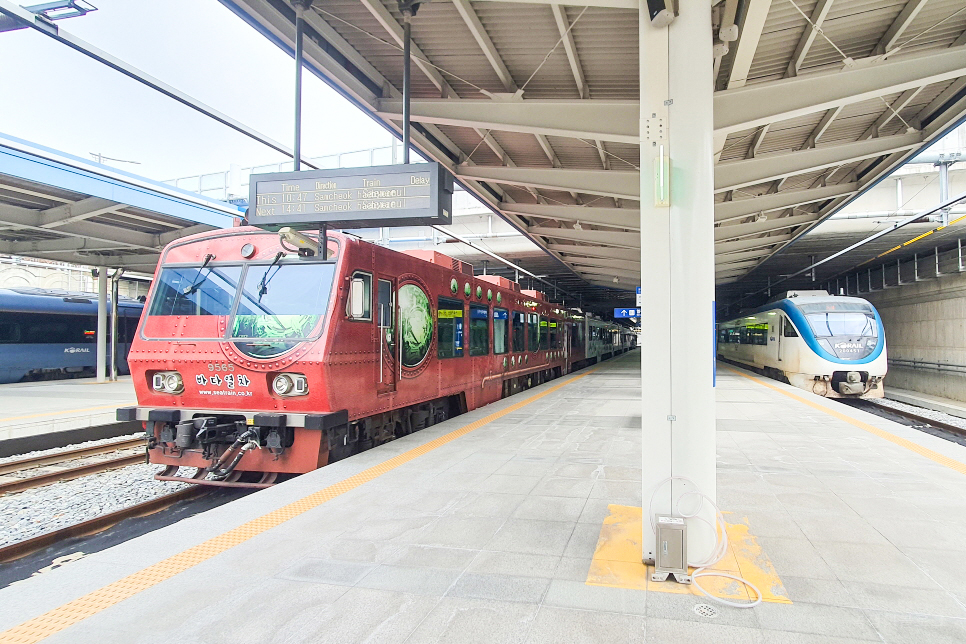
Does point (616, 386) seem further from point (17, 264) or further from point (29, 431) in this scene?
point (17, 264)

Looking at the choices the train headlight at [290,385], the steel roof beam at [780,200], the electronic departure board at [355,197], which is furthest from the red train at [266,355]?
the steel roof beam at [780,200]

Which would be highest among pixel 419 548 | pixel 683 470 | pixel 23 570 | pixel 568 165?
pixel 568 165

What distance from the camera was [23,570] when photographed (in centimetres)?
433

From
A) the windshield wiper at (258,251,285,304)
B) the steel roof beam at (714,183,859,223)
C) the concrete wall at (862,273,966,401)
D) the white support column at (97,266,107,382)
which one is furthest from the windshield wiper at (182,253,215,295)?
the concrete wall at (862,273,966,401)

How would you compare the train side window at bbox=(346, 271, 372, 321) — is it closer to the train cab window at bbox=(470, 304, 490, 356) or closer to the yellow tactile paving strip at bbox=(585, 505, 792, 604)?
the yellow tactile paving strip at bbox=(585, 505, 792, 604)

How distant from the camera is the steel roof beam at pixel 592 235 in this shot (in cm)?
1506

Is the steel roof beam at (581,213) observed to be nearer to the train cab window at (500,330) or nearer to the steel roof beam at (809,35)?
the train cab window at (500,330)

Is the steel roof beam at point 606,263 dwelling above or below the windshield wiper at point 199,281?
above

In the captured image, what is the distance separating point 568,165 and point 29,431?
10.2 m

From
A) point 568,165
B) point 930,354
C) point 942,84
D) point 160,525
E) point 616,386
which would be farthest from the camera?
point 930,354

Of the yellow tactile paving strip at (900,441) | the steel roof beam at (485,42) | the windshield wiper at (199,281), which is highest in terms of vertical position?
the steel roof beam at (485,42)

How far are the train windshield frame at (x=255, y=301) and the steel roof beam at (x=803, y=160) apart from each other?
7.63 metres

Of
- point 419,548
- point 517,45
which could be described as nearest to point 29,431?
point 419,548

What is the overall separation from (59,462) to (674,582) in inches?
335
